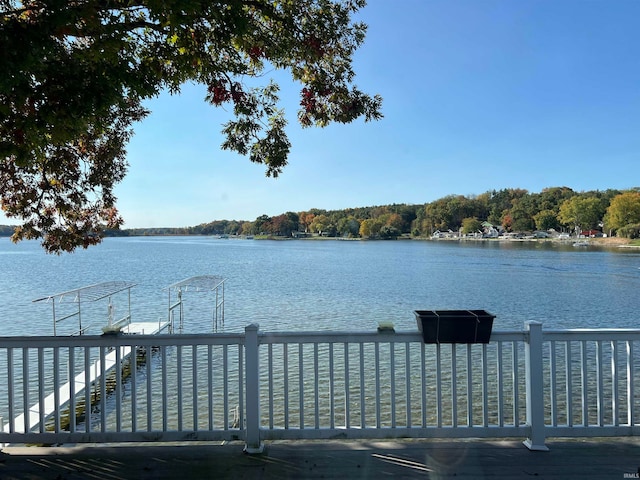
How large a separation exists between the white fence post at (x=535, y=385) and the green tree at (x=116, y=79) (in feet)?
8.71

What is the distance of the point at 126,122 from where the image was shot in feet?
17.2

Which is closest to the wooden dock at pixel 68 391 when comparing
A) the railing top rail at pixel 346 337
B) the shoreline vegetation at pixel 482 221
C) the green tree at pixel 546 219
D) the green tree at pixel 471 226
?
the railing top rail at pixel 346 337

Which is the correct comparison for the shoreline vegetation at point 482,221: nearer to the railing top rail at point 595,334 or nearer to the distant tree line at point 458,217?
the distant tree line at point 458,217

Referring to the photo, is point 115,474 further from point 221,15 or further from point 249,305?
point 249,305

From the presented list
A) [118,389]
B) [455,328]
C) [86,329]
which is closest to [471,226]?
[86,329]

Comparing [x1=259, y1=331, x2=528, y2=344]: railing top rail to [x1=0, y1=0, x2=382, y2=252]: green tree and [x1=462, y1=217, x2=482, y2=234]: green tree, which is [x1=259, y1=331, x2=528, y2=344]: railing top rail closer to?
[x1=0, y1=0, x2=382, y2=252]: green tree

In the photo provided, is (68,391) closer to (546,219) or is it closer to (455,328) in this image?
(455,328)

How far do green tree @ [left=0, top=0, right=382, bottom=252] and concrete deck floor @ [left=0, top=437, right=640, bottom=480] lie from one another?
2032 mm

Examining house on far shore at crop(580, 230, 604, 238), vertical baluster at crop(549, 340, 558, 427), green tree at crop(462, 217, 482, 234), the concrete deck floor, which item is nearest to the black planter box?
vertical baluster at crop(549, 340, 558, 427)

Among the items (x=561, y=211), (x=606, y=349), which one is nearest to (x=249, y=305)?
(x=606, y=349)

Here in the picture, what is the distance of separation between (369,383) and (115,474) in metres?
6.20

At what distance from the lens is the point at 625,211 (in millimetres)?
87125

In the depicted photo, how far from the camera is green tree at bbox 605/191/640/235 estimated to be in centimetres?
8678

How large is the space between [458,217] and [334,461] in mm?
128206
